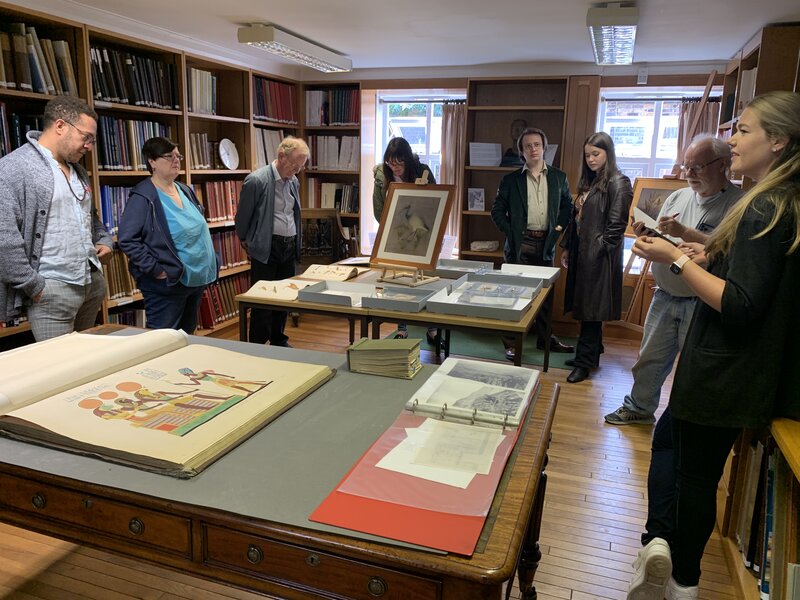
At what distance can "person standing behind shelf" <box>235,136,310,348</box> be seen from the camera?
3738 mm

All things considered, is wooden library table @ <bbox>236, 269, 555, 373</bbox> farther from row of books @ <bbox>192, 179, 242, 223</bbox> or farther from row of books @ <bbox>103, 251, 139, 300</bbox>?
row of books @ <bbox>192, 179, 242, 223</bbox>

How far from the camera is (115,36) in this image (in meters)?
3.62

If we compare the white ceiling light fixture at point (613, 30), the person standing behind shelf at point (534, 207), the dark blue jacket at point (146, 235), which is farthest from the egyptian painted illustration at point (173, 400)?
the person standing behind shelf at point (534, 207)

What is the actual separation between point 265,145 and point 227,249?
1028 millimetres

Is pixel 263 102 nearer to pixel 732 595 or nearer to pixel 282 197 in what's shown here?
pixel 282 197

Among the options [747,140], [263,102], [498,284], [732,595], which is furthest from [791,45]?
[263,102]

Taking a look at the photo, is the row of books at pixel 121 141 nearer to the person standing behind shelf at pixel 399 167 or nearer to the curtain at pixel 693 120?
the person standing behind shelf at pixel 399 167

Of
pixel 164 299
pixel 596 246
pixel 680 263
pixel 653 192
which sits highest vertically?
pixel 653 192

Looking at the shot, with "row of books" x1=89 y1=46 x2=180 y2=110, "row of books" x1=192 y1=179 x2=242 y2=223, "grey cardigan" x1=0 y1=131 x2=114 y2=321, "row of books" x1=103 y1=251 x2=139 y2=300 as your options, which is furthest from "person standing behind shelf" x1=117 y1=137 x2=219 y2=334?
"row of books" x1=192 y1=179 x2=242 y2=223

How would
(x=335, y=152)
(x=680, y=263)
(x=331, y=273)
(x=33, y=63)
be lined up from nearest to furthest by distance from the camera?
1. (x=680, y=263)
2. (x=33, y=63)
3. (x=331, y=273)
4. (x=335, y=152)

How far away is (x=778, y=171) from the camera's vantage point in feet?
4.67

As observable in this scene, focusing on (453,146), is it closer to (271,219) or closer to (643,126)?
(643,126)

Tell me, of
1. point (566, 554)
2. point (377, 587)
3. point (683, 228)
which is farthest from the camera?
point (683, 228)

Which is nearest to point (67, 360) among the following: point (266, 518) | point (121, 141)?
point (266, 518)
